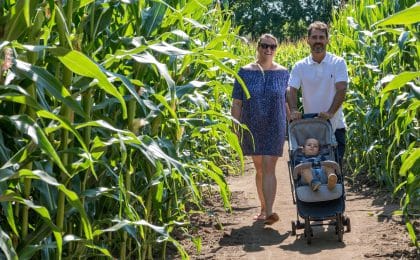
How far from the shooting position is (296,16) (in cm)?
6094

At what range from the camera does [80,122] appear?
3965 mm

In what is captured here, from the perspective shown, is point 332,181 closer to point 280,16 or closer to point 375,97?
point 375,97

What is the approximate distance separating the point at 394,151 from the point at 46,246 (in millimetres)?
6217

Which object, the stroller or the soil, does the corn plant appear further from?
the stroller

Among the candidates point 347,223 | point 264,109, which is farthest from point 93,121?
point 264,109

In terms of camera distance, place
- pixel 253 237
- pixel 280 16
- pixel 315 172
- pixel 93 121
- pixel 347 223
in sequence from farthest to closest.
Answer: pixel 280 16
pixel 253 237
pixel 347 223
pixel 315 172
pixel 93 121

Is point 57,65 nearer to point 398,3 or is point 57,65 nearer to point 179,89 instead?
point 179,89

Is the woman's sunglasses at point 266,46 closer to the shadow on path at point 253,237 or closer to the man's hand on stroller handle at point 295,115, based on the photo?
the man's hand on stroller handle at point 295,115

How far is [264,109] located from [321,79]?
2.49ft

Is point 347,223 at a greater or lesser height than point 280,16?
lesser

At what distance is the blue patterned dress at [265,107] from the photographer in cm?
815

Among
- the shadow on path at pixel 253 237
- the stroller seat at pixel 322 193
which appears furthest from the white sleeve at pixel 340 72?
the shadow on path at pixel 253 237

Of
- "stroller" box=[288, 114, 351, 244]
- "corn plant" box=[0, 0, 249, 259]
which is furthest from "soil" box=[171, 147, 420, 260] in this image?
"corn plant" box=[0, 0, 249, 259]

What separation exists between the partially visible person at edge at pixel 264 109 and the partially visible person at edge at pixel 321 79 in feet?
1.05
